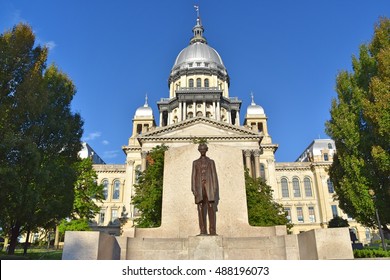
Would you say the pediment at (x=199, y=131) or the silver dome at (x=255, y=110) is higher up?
the silver dome at (x=255, y=110)

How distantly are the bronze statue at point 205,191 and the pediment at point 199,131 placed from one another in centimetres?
Answer: 4165

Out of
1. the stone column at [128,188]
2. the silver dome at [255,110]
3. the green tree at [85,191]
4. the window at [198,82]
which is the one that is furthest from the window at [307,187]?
the green tree at [85,191]

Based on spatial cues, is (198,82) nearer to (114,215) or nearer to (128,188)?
(128,188)

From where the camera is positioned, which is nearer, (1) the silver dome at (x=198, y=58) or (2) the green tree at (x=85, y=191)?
(2) the green tree at (x=85, y=191)

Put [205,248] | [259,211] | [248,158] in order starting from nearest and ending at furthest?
[205,248], [259,211], [248,158]

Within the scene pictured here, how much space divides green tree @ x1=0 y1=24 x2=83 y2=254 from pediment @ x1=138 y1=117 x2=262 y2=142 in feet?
90.3

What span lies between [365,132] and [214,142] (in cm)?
3160

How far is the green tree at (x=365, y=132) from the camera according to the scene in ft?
51.8

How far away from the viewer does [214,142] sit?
4938 centimetres

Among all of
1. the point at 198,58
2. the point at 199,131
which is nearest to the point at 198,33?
the point at 198,58

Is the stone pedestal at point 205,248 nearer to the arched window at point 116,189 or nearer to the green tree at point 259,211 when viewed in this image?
the green tree at point 259,211

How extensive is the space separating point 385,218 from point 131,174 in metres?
48.1

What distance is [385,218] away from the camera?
669 inches

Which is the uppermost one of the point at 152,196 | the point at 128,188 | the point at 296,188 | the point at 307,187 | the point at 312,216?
the point at 307,187
